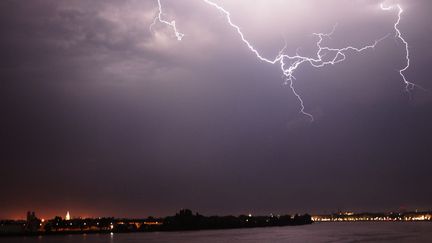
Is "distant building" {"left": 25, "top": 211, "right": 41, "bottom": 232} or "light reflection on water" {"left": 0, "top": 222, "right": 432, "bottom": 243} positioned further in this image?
"distant building" {"left": 25, "top": 211, "right": 41, "bottom": 232}

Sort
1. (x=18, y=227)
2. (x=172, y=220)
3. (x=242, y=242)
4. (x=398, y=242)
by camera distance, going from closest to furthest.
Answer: (x=398, y=242), (x=242, y=242), (x=18, y=227), (x=172, y=220)

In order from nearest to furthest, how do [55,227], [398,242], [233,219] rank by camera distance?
[398,242], [55,227], [233,219]

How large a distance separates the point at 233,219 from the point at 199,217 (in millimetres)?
22527

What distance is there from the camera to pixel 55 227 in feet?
475

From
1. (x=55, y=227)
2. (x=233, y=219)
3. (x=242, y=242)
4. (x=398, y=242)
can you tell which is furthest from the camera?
(x=233, y=219)

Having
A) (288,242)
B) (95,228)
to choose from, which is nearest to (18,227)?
(95,228)

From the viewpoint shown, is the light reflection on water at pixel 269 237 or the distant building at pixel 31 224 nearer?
the light reflection on water at pixel 269 237

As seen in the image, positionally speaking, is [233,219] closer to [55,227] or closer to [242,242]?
[55,227]

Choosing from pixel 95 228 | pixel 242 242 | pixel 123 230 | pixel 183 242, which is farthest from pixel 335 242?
pixel 95 228

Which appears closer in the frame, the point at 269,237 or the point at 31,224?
the point at 269,237

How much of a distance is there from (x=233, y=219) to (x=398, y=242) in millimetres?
109864

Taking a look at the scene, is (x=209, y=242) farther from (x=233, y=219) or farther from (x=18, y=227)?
(x=233, y=219)

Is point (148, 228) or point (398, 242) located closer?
point (398, 242)

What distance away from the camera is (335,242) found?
63938 mm
